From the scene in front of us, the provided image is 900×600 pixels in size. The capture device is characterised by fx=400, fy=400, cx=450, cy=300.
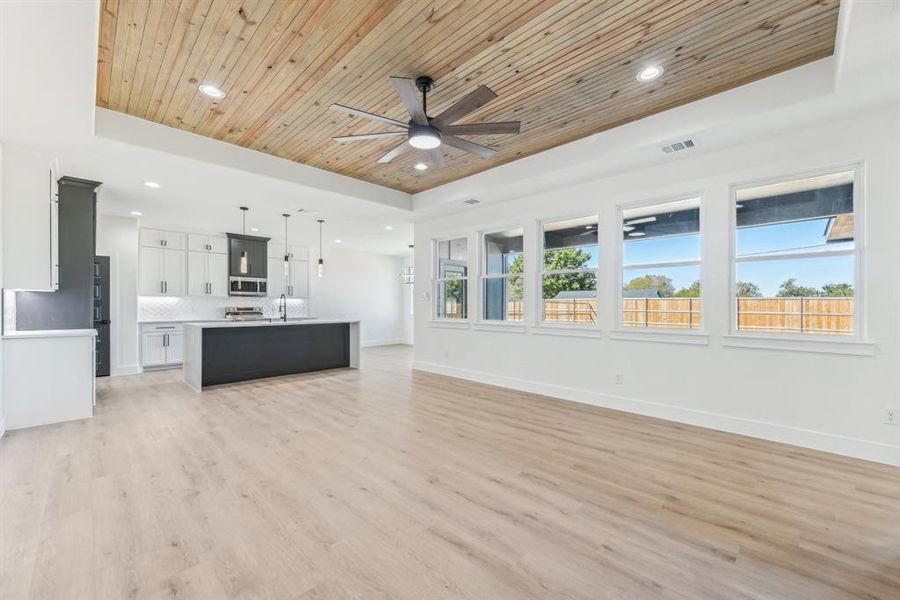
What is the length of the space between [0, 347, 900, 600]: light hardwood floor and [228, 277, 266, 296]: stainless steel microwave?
15.9 ft

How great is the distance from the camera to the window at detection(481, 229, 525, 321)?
597 cm

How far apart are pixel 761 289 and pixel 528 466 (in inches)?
113

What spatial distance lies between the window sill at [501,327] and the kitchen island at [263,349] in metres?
2.42

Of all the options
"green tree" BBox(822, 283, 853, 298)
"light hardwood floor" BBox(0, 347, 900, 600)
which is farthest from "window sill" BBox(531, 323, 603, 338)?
"green tree" BBox(822, 283, 853, 298)

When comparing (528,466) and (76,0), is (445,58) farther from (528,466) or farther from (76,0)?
(528,466)

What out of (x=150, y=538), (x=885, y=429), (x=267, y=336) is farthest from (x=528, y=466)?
(x=267, y=336)

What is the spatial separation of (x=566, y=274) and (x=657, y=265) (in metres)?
1.17

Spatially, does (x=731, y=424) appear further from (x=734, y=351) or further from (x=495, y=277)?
(x=495, y=277)

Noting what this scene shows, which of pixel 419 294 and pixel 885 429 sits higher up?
pixel 419 294

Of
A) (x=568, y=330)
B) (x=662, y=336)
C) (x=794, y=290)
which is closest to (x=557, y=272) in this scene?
(x=568, y=330)

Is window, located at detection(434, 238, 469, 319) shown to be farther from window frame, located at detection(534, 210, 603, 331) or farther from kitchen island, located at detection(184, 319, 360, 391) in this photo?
kitchen island, located at detection(184, 319, 360, 391)

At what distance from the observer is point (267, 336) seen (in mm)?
6496

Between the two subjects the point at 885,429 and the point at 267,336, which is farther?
the point at 267,336

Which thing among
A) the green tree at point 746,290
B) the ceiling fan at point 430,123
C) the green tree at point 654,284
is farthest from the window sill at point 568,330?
the ceiling fan at point 430,123
